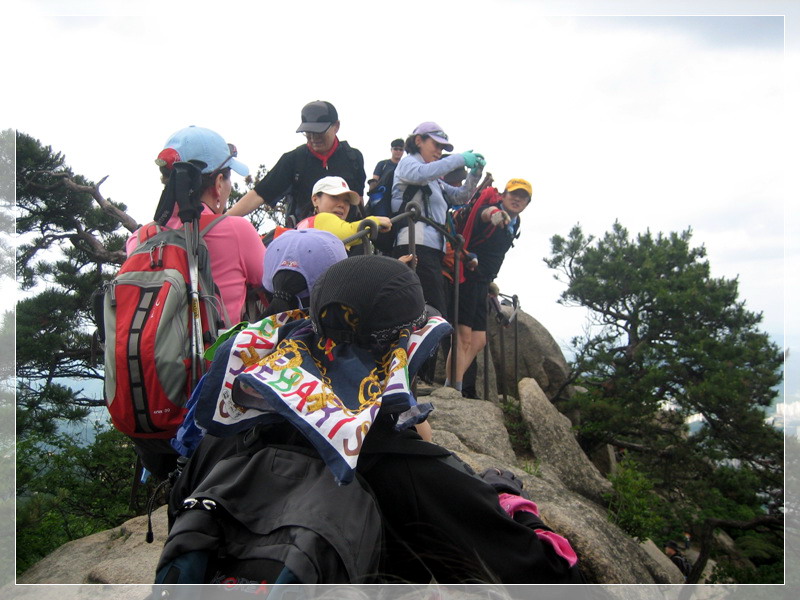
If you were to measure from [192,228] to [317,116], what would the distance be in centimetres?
163

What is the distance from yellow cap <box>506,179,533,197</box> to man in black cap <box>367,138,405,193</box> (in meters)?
1.00

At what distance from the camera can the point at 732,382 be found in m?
5.33

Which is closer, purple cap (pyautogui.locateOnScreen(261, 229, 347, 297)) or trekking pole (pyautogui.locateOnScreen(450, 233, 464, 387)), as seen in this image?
purple cap (pyautogui.locateOnScreen(261, 229, 347, 297))

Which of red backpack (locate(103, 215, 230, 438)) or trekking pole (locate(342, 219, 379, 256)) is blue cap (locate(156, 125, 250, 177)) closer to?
red backpack (locate(103, 215, 230, 438))

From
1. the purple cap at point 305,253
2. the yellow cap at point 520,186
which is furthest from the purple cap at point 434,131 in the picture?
the purple cap at point 305,253

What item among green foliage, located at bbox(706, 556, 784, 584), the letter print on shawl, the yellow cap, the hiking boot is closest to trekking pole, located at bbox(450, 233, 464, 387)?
the hiking boot

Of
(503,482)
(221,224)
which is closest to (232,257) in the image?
(221,224)

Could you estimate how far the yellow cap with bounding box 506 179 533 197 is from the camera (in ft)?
16.4

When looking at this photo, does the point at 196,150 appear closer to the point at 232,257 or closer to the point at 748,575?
the point at 232,257

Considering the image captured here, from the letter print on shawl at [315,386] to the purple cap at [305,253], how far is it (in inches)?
17.8

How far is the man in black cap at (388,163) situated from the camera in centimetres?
512

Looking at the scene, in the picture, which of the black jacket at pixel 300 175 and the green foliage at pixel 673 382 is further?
the green foliage at pixel 673 382

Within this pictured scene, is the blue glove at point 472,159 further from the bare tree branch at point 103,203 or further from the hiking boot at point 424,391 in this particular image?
the bare tree branch at point 103,203

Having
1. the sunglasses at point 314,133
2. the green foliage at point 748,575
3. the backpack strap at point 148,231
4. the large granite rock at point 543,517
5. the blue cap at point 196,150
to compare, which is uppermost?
the sunglasses at point 314,133
